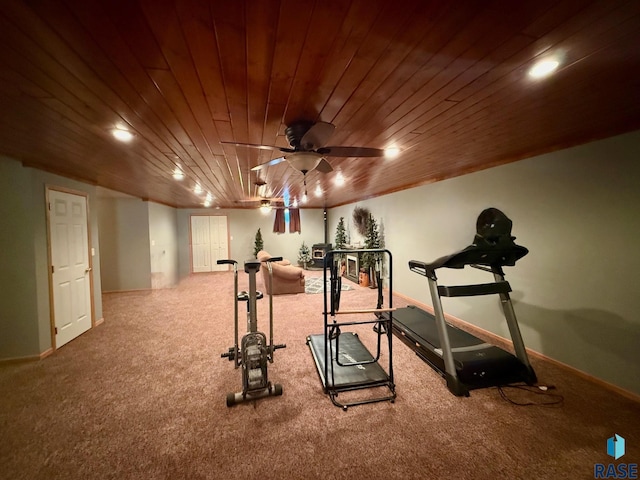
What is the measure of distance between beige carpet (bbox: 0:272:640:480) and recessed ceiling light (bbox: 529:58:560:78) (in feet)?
7.84

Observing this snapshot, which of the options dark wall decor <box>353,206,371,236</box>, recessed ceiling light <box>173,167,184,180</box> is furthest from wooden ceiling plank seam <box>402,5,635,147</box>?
dark wall decor <box>353,206,371,236</box>

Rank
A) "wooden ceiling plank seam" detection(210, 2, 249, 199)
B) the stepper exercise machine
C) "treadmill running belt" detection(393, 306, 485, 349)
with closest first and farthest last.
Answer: "wooden ceiling plank seam" detection(210, 2, 249, 199)
the stepper exercise machine
"treadmill running belt" detection(393, 306, 485, 349)

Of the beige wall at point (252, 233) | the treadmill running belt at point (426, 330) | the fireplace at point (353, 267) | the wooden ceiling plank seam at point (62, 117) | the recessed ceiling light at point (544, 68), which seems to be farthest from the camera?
the beige wall at point (252, 233)

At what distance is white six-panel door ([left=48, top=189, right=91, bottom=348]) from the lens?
3.18 meters

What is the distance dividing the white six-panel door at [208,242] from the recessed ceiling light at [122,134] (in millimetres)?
6755

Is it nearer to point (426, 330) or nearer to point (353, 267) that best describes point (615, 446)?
point (426, 330)

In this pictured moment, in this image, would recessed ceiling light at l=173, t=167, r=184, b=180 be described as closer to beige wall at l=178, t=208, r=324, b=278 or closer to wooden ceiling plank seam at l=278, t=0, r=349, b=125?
wooden ceiling plank seam at l=278, t=0, r=349, b=125

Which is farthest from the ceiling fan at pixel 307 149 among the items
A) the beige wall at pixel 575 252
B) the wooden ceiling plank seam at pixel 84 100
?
the beige wall at pixel 575 252

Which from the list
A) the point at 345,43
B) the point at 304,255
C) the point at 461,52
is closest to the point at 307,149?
the point at 345,43

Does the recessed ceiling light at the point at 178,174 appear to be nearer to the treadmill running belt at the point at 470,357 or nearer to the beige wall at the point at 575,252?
the beige wall at the point at 575,252

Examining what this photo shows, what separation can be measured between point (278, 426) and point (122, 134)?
270 cm

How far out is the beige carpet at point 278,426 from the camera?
1.61 metres

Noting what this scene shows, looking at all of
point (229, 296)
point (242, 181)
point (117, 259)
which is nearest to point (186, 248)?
point (117, 259)

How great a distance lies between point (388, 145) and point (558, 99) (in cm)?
123
